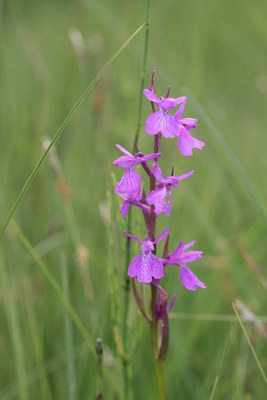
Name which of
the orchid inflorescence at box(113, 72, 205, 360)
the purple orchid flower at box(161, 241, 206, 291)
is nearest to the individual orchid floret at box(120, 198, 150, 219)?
the orchid inflorescence at box(113, 72, 205, 360)

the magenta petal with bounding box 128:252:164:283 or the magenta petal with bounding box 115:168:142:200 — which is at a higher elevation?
the magenta petal with bounding box 115:168:142:200

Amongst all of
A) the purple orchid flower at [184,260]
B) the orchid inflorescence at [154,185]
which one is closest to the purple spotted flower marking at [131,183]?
the orchid inflorescence at [154,185]

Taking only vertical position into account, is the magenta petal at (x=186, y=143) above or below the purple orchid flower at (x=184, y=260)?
above

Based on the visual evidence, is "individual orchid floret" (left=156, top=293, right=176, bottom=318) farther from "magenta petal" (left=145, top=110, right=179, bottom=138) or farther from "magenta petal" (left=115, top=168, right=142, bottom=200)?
"magenta petal" (left=145, top=110, right=179, bottom=138)

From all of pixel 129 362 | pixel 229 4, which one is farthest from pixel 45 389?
pixel 229 4

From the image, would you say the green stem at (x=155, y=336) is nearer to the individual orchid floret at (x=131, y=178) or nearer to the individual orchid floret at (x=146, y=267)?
the individual orchid floret at (x=146, y=267)

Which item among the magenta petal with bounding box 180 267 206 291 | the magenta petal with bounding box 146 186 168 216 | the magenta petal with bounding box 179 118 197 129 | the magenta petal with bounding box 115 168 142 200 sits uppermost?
the magenta petal with bounding box 179 118 197 129

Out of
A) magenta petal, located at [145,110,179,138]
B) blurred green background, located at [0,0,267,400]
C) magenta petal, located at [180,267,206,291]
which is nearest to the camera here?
magenta petal, located at [145,110,179,138]
